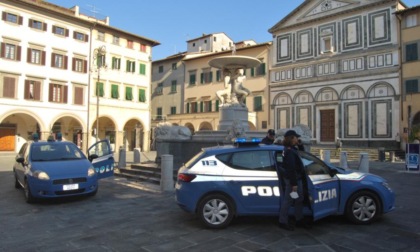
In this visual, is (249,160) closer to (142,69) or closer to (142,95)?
(142,95)

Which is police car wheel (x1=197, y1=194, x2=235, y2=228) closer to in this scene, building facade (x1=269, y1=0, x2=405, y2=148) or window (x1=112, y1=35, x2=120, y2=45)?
building facade (x1=269, y1=0, x2=405, y2=148)

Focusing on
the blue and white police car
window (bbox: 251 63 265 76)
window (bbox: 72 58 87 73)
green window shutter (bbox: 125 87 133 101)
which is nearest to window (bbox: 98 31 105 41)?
window (bbox: 72 58 87 73)

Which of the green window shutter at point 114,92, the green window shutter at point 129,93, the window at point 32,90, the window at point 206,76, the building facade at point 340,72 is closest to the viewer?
the building facade at point 340,72

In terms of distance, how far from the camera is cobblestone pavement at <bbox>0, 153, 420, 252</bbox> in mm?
5148

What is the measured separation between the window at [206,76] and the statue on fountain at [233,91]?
25.3m

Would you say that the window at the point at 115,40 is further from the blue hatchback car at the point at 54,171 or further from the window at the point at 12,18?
the blue hatchback car at the point at 54,171

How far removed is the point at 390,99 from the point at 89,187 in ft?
91.3

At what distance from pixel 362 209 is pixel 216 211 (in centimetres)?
260

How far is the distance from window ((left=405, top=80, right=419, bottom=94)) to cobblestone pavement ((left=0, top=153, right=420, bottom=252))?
75.0 ft

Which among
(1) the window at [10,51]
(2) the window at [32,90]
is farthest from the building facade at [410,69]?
(1) the window at [10,51]

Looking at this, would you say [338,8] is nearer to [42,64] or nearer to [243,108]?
[243,108]

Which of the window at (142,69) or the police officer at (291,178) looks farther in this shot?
the window at (142,69)

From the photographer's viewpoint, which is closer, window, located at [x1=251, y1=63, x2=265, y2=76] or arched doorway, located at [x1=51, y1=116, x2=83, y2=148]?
arched doorway, located at [x1=51, y1=116, x2=83, y2=148]

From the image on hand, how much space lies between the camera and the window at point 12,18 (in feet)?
98.3
